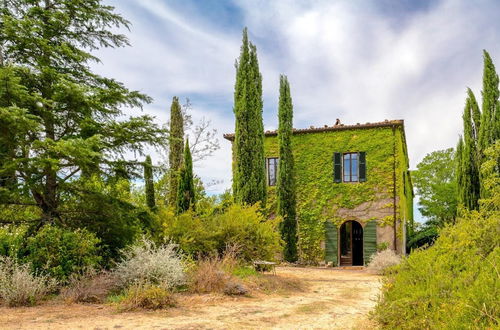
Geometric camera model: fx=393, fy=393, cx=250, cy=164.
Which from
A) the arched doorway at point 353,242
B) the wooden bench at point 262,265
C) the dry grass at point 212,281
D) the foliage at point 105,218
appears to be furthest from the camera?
the arched doorway at point 353,242

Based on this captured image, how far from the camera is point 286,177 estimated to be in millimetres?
19453

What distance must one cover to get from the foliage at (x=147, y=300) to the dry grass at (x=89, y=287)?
0.99 m


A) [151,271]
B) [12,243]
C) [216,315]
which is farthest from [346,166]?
[12,243]

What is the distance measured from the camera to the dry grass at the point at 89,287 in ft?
25.7

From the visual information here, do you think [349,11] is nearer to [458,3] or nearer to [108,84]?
[458,3]

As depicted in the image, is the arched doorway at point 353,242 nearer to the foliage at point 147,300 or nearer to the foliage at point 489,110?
the foliage at point 489,110

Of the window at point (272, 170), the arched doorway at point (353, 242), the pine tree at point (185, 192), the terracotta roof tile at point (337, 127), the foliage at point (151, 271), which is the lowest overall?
the arched doorway at point (353, 242)

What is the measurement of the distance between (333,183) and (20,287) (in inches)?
594

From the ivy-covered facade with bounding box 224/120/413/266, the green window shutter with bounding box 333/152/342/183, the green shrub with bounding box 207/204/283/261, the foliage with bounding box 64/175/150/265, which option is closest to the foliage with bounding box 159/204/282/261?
the green shrub with bounding box 207/204/283/261

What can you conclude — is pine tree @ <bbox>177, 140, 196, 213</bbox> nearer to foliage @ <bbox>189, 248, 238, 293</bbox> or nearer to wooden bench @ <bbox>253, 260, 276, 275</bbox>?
wooden bench @ <bbox>253, 260, 276, 275</bbox>

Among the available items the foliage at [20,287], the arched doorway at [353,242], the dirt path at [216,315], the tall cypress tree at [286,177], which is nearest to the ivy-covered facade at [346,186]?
the tall cypress tree at [286,177]

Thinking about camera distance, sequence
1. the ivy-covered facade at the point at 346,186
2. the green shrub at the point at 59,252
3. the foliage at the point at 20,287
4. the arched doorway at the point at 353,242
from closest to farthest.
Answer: the foliage at the point at 20,287 → the green shrub at the point at 59,252 → the ivy-covered facade at the point at 346,186 → the arched doorway at the point at 353,242

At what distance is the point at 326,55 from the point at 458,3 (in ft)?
10.7

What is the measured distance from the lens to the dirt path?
608cm
